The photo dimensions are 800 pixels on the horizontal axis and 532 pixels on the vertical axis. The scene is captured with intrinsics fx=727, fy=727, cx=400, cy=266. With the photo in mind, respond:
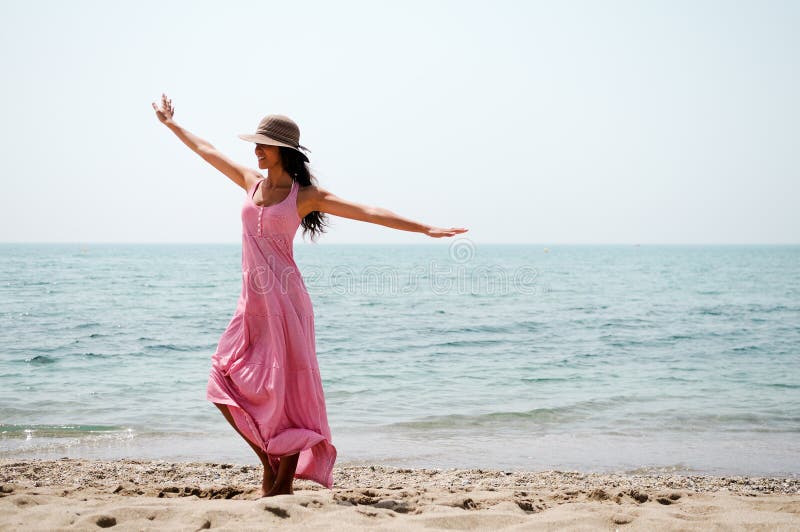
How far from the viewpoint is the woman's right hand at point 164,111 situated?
4805 millimetres

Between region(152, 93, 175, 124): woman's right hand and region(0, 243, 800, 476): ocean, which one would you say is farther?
region(0, 243, 800, 476): ocean

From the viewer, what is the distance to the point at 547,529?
3.69 meters

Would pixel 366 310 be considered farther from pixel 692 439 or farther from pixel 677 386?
pixel 692 439

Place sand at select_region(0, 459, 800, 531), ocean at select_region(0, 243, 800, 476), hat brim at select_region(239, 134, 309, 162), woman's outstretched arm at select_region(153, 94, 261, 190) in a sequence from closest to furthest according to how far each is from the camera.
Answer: sand at select_region(0, 459, 800, 531), hat brim at select_region(239, 134, 309, 162), woman's outstretched arm at select_region(153, 94, 261, 190), ocean at select_region(0, 243, 800, 476)

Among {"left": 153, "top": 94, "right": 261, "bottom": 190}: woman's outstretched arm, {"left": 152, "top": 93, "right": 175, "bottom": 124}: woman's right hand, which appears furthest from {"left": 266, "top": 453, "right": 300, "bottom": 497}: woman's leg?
{"left": 152, "top": 93, "right": 175, "bottom": 124}: woman's right hand

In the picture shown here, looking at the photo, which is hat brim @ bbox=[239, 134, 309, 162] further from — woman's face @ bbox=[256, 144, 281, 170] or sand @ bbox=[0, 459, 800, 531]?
sand @ bbox=[0, 459, 800, 531]

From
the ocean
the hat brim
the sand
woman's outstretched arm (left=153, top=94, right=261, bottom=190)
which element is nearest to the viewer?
the sand

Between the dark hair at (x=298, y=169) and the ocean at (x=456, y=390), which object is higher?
the dark hair at (x=298, y=169)

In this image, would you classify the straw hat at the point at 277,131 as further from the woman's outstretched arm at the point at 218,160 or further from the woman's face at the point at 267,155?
the woman's outstretched arm at the point at 218,160

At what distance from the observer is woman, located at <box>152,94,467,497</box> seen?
13.7ft

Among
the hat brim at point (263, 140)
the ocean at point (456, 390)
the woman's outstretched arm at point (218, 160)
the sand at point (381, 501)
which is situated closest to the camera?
the sand at point (381, 501)

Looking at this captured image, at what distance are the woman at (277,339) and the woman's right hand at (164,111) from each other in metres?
0.89

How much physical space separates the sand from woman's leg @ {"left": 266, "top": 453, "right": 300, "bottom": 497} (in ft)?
0.44

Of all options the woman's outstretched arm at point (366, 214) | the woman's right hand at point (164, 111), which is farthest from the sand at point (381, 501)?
the woman's right hand at point (164, 111)
